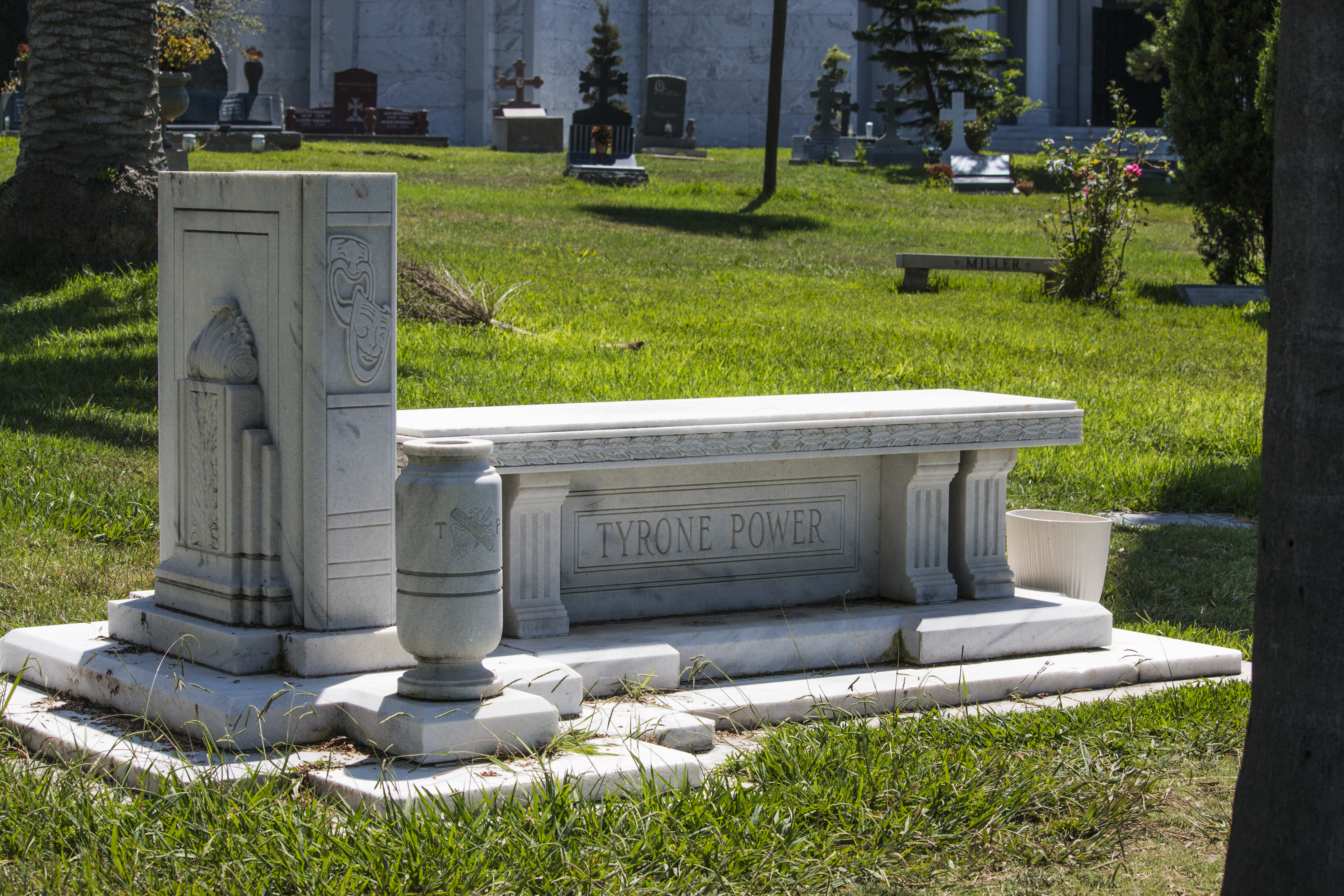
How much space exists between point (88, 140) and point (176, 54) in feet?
54.7

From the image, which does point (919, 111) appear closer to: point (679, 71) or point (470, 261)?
point (679, 71)

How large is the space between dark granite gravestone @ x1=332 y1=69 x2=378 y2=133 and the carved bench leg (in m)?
24.0

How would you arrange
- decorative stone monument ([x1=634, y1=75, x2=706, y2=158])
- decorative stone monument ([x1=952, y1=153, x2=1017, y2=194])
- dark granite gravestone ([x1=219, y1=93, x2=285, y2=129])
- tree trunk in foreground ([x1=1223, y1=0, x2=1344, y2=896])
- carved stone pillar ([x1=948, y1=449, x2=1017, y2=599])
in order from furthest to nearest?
1. decorative stone monument ([x1=634, y1=75, x2=706, y2=158])
2. dark granite gravestone ([x1=219, y1=93, x2=285, y2=129])
3. decorative stone monument ([x1=952, y1=153, x2=1017, y2=194])
4. carved stone pillar ([x1=948, y1=449, x2=1017, y2=599])
5. tree trunk in foreground ([x1=1223, y1=0, x2=1344, y2=896])

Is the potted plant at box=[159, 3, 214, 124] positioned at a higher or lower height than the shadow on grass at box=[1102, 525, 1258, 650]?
higher

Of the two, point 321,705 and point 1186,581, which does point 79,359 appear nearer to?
point 321,705

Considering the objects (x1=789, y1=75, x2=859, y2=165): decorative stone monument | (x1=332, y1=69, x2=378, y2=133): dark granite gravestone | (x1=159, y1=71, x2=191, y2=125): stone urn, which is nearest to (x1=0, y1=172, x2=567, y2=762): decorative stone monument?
(x1=159, y1=71, x2=191, y2=125): stone urn

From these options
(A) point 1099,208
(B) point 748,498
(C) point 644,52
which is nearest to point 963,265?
(A) point 1099,208

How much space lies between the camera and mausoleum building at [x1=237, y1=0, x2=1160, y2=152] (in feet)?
137

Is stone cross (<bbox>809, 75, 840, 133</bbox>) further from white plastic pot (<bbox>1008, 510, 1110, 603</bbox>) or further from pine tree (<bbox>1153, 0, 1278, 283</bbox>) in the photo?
white plastic pot (<bbox>1008, 510, 1110, 603</bbox>)

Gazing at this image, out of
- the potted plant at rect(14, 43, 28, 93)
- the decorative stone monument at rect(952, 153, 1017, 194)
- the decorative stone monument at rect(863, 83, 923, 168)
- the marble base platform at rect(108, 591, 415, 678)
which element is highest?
the potted plant at rect(14, 43, 28, 93)

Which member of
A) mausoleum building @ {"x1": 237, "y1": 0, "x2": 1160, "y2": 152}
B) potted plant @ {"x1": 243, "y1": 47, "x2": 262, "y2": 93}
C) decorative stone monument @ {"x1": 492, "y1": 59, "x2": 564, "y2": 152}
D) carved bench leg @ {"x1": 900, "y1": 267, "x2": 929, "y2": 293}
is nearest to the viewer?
carved bench leg @ {"x1": 900, "y1": 267, "x2": 929, "y2": 293}

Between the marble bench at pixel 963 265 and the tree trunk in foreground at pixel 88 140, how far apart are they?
833 centimetres

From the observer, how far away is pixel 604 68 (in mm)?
39906

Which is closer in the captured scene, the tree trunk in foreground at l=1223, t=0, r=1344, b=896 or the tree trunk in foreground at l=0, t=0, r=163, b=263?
the tree trunk in foreground at l=1223, t=0, r=1344, b=896
